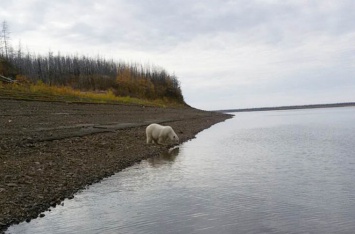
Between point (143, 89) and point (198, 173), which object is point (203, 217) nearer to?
point (198, 173)

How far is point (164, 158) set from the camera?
16641mm

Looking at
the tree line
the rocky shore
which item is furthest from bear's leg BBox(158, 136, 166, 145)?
the tree line

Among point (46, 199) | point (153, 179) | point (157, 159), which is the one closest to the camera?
point (46, 199)

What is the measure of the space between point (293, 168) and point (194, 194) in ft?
17.2

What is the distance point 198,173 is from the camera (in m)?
12.9

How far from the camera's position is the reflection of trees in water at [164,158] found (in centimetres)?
1508

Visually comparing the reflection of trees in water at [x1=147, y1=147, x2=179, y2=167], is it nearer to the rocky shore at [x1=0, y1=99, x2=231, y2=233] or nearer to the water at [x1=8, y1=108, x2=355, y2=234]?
the rocky shore at [x1=0, y1=99, x2=231, y2=233]

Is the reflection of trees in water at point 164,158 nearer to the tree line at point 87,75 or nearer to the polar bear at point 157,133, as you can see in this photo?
the polar bear at point 157,133

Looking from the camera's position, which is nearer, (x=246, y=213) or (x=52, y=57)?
(x=246, y=213)

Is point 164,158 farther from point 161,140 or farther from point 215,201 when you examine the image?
point 215,201

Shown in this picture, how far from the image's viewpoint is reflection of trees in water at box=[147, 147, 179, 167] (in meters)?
15.1

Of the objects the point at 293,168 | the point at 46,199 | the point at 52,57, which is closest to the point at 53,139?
the point at 46,199

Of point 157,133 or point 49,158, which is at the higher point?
point 157,133

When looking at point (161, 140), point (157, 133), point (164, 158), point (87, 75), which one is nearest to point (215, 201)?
point (164, 158)
